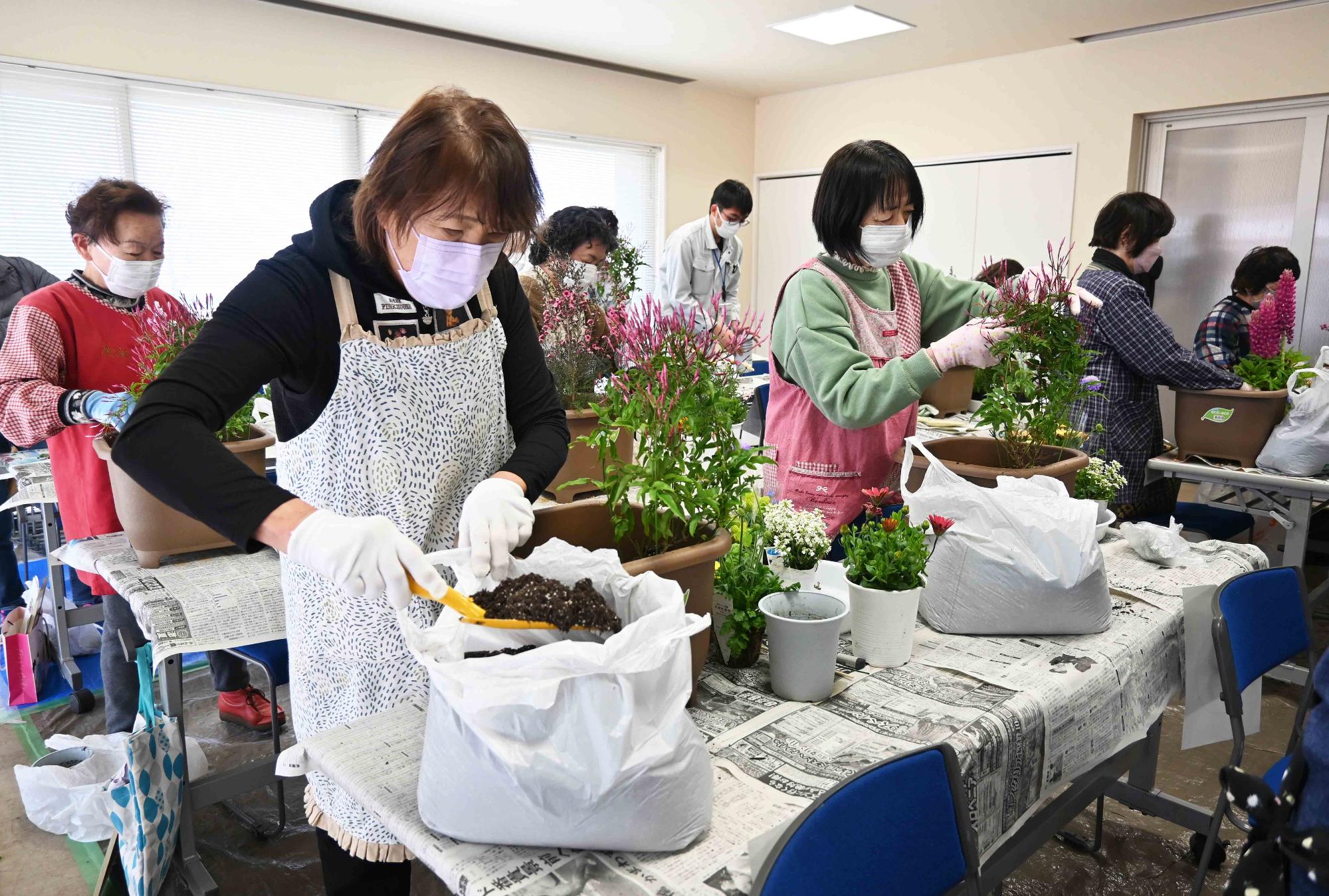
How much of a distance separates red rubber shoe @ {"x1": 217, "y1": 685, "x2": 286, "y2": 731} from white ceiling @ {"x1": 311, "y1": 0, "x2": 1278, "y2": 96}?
405 centimetres

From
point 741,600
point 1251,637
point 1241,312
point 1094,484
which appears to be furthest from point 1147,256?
point 741,600

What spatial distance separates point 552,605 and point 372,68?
5.60 meters

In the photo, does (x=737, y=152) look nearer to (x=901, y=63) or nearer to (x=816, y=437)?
(x=901, y=63)

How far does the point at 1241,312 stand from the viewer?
3.89 meters

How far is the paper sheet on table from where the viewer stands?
156 centimetres

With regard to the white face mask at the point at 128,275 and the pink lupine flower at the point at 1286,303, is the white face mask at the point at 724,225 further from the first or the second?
the white face mask at the point at 128,275

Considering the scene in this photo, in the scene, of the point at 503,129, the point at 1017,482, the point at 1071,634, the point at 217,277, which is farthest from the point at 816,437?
the point at 217,277

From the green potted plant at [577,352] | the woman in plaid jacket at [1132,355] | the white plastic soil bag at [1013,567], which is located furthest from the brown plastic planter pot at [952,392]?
the white plastic soil bag at [1013,567]

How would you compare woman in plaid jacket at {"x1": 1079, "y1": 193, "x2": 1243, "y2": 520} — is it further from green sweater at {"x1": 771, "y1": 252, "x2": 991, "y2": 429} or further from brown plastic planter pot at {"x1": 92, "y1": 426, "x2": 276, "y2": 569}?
brown plastic planter pot at {"x1": 92, "y1": 426, "x2": 276, "y2": 569}

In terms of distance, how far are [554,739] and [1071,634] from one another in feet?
3.23

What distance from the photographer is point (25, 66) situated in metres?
4.47

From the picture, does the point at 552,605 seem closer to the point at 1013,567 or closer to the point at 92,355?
the point at 1013,567

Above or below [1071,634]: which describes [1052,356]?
above

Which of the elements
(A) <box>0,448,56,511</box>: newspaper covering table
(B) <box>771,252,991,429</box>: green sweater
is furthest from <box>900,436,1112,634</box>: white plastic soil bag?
(A) <box>0,448,56,511</box>: newspaper covering table
